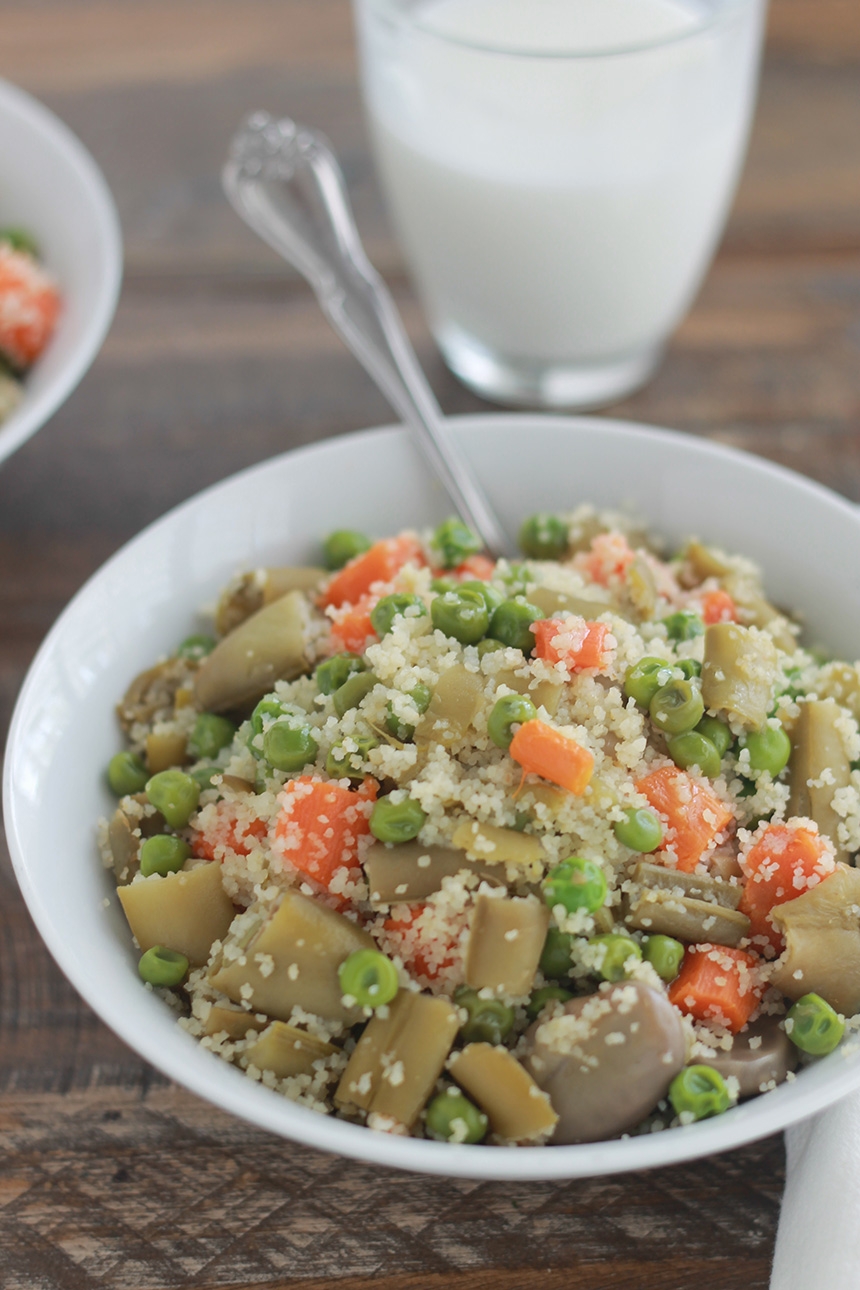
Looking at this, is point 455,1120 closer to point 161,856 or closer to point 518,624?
point 161,856

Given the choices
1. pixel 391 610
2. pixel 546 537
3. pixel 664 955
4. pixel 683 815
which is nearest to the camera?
pixel 664 955

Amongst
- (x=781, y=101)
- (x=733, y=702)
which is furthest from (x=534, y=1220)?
(x=781, y=101)

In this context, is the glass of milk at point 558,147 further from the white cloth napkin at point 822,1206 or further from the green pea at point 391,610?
the white cloth napkin at point 822,1206

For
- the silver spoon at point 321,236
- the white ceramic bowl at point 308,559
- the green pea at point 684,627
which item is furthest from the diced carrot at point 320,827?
the silver spoon at point 321,236

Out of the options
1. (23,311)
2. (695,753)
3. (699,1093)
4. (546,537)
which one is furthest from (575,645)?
(23,311)

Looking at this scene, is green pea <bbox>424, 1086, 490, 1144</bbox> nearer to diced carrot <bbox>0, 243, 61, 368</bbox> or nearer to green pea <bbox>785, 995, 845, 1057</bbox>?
green pea <bbox>785, 995, 845, 1057</bbox>

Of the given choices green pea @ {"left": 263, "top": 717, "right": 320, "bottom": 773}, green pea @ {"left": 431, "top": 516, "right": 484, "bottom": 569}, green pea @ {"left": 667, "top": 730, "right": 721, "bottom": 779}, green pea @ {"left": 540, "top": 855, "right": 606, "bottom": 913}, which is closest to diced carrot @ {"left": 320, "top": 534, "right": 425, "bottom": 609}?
green pea @ {"left": 431, "top": 516, "right": 484, "bottom": 569}
